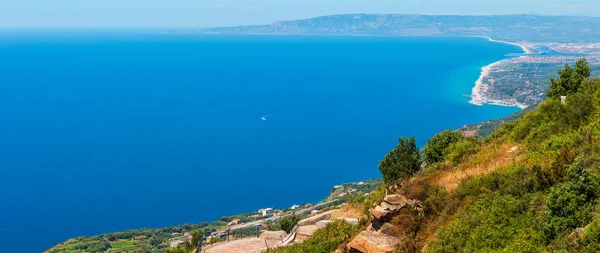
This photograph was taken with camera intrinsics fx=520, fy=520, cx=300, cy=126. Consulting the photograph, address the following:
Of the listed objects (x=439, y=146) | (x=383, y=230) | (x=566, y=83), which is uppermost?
(x=566, y=83)

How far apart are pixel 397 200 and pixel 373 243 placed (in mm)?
1356

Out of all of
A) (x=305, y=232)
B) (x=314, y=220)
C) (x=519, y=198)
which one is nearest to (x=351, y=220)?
(x=305, y=232)

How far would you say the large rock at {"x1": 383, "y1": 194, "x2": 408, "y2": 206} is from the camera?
34.8 feet

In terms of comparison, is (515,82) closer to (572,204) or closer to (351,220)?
(351,220)

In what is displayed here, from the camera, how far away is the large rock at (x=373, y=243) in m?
9.58

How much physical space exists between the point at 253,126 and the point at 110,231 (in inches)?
1901

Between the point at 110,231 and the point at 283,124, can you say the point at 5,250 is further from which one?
the point at 283,124

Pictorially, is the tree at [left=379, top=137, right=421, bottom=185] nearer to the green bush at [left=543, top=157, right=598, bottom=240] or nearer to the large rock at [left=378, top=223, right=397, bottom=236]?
the large rock at [left=378, top=223, right=397, bottom=236]

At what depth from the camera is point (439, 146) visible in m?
19.4

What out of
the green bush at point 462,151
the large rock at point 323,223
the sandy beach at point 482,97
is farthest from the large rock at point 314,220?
the sandy beach at point 482,97

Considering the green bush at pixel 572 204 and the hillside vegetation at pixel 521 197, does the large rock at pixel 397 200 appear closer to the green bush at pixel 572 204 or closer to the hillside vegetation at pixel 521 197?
the hillside vegetation at pixel 521 197

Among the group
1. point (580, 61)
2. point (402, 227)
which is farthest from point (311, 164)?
point (402, 227)

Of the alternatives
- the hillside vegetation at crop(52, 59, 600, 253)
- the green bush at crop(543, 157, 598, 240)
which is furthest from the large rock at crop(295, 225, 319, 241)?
the green bush at crop(543, 157, 598, 240)

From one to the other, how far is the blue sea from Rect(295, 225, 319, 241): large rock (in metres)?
49.0
